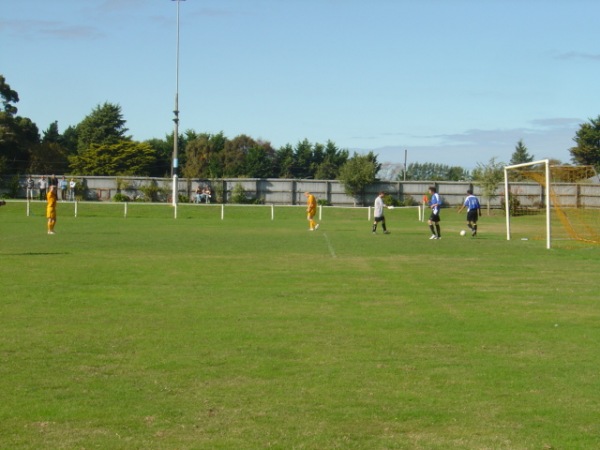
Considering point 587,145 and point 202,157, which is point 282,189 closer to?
point 202,157

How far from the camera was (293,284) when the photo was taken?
16.5 metres

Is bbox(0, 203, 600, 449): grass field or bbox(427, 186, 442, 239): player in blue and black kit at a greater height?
bbox(427, 186, 442, 239): player in blue and black kit

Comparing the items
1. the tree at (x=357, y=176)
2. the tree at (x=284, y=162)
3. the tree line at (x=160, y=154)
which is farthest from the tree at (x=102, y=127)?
the tree at (x=357, y=176)

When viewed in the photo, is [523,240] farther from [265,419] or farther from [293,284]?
[265,419]

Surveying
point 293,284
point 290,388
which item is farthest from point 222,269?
point 290,388

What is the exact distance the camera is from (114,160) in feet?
261

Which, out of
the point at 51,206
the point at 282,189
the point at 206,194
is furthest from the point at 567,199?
the point at 282,189

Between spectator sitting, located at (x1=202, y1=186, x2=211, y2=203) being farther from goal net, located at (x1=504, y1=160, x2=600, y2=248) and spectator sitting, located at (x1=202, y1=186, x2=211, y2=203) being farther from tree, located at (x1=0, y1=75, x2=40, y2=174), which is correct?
goal net, located at (x1=504, y1=160, x2=600, y2=248)

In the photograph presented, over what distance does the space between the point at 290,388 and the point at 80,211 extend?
49065 mm

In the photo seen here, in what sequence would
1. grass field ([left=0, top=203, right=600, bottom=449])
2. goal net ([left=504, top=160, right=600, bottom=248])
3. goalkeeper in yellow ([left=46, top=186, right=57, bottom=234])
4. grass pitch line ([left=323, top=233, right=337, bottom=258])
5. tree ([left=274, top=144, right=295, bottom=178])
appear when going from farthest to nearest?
1. tree ([left=274, top=144, right=295, bottom=178])
2. goalkeeper in yellow ([left=46, top=186, right=57, bottom=234])
3. goal net ([left=504, top=160, right=600, bottom=248])
4. grass pitch line ([left=323, top=233, right=337, bottom=258])
5. grass field ([left=0, top=203, right=600, bottom=449])

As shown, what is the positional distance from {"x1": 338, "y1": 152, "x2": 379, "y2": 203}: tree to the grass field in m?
45.2

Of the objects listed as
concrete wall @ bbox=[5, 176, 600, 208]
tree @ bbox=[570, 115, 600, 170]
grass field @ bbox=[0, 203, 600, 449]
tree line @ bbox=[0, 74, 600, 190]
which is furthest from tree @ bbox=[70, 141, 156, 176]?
grass field @ bbox=[0, 203, 600, 449]

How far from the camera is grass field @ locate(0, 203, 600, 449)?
22.3 ft

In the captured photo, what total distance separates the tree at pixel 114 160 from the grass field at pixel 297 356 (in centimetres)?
5943
